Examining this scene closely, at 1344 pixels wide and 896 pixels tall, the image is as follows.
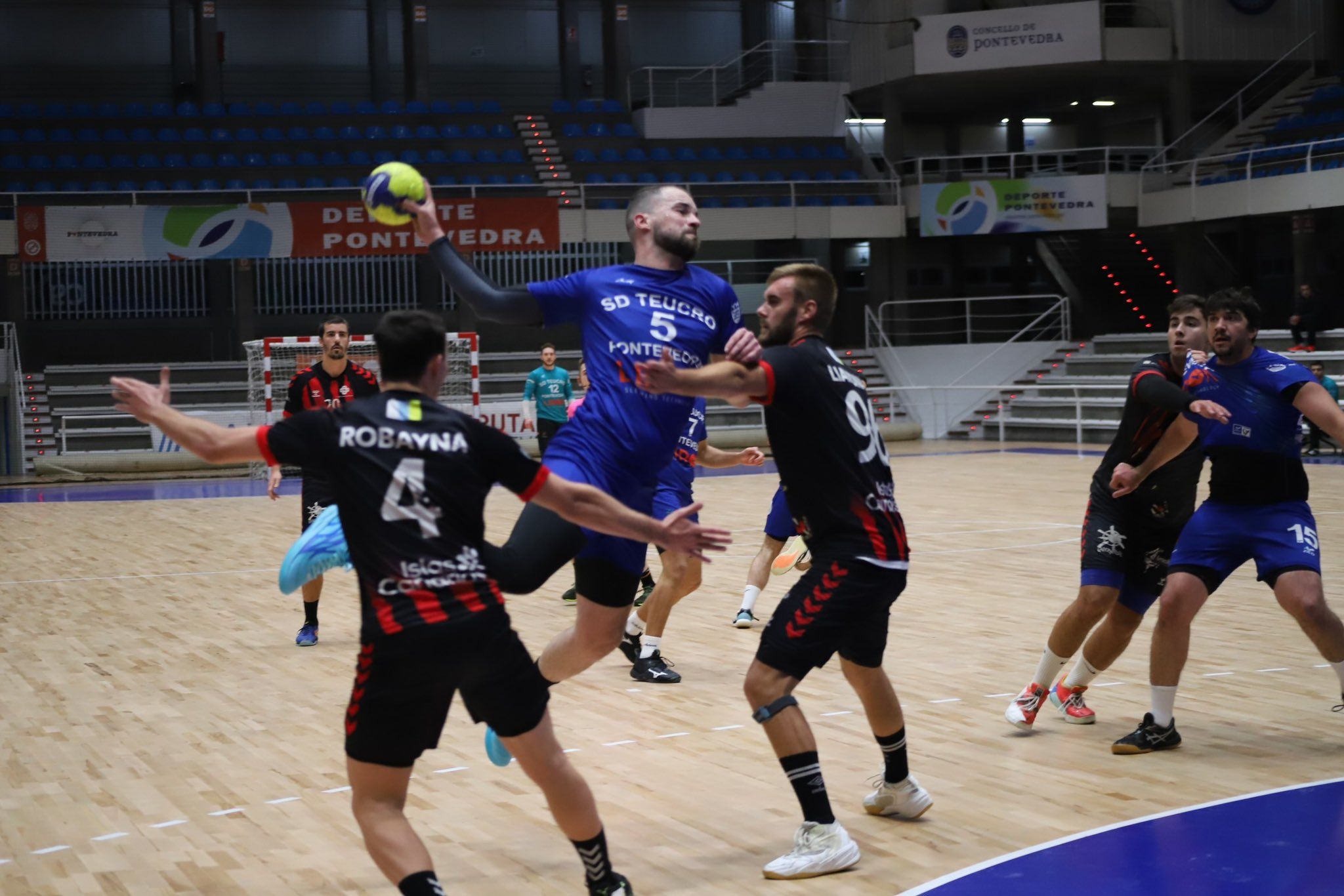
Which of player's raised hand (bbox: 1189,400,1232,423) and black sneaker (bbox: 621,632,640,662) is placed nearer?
player's raised hand (bbox: 1189,400,1232,423)

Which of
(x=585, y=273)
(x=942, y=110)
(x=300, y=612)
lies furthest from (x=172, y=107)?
(x=585, y=273)

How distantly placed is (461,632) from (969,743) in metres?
3.14

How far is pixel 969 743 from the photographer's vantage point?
19.5 ft

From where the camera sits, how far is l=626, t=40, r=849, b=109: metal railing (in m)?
31.3

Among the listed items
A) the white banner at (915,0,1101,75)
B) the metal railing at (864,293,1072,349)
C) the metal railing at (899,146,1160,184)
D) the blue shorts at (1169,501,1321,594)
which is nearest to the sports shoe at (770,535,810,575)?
the blue shorts at (1169,501,1321,594)

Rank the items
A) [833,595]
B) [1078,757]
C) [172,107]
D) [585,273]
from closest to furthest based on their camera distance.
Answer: [833,595]
[585,273]
[1078,757]
[172,107]

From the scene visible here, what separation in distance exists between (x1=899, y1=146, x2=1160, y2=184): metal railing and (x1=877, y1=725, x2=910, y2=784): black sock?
76.9ft

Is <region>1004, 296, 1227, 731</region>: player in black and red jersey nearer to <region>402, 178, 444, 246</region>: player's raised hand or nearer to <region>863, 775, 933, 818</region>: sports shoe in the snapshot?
<region>863, 775, 933, 818</region>: sports shoe

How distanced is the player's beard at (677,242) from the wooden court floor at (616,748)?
6.58ft

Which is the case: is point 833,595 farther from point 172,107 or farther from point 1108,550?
point 172,107

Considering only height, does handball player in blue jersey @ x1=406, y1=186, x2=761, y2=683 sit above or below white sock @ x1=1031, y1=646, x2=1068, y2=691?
above

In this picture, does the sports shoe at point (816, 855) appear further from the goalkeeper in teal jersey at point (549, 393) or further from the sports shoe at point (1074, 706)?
the goalkeeper in teal jersey at point (549, 393)

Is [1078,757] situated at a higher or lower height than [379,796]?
lower

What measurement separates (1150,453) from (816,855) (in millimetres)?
2434
